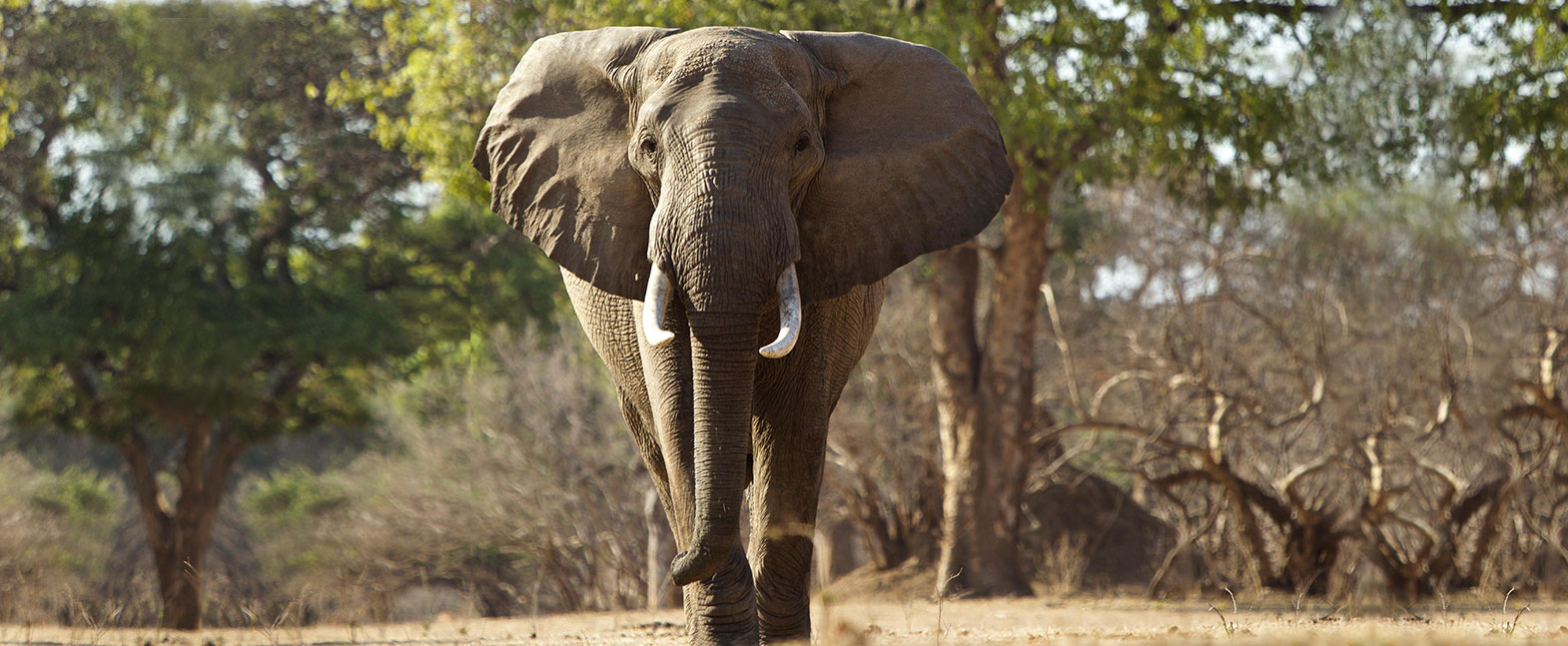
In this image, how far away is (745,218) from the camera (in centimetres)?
534

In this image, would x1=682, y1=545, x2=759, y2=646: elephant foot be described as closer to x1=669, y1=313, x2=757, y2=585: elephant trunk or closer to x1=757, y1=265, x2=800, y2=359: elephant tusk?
x1=669, y1=313, x2=757, y2=585: elephant trunk

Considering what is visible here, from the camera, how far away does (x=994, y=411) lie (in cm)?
1334

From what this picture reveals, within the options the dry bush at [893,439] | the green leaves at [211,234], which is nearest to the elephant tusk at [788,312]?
the dry bush at [893,439]

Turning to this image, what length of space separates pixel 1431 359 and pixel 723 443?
12135 millimetres

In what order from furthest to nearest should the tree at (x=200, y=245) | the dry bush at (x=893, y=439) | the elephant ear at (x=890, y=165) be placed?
the tree at (x=200, y=245) → the dry bush at (x=893, y=439) → the elephant ear at (x=890, y=165)

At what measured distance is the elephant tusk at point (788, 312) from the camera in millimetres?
5297

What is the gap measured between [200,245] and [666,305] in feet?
49.0

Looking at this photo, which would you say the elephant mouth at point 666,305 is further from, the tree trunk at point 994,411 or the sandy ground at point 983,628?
the tree trunk at point 994,411

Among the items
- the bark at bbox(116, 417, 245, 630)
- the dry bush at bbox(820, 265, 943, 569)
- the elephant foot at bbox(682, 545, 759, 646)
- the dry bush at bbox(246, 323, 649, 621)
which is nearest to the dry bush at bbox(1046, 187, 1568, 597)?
the dry bush at bbox(820, 265, 943, 569)

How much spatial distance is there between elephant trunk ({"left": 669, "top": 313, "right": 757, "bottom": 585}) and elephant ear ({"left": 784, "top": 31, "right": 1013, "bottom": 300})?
65 centimetres

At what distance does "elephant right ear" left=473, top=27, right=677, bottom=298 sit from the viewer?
5.92m

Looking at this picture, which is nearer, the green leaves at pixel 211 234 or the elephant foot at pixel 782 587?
the elephant foot at pixel 782 587

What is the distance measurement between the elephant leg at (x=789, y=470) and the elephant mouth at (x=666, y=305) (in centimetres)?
77

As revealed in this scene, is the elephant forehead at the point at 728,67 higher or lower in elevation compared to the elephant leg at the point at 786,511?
higher
